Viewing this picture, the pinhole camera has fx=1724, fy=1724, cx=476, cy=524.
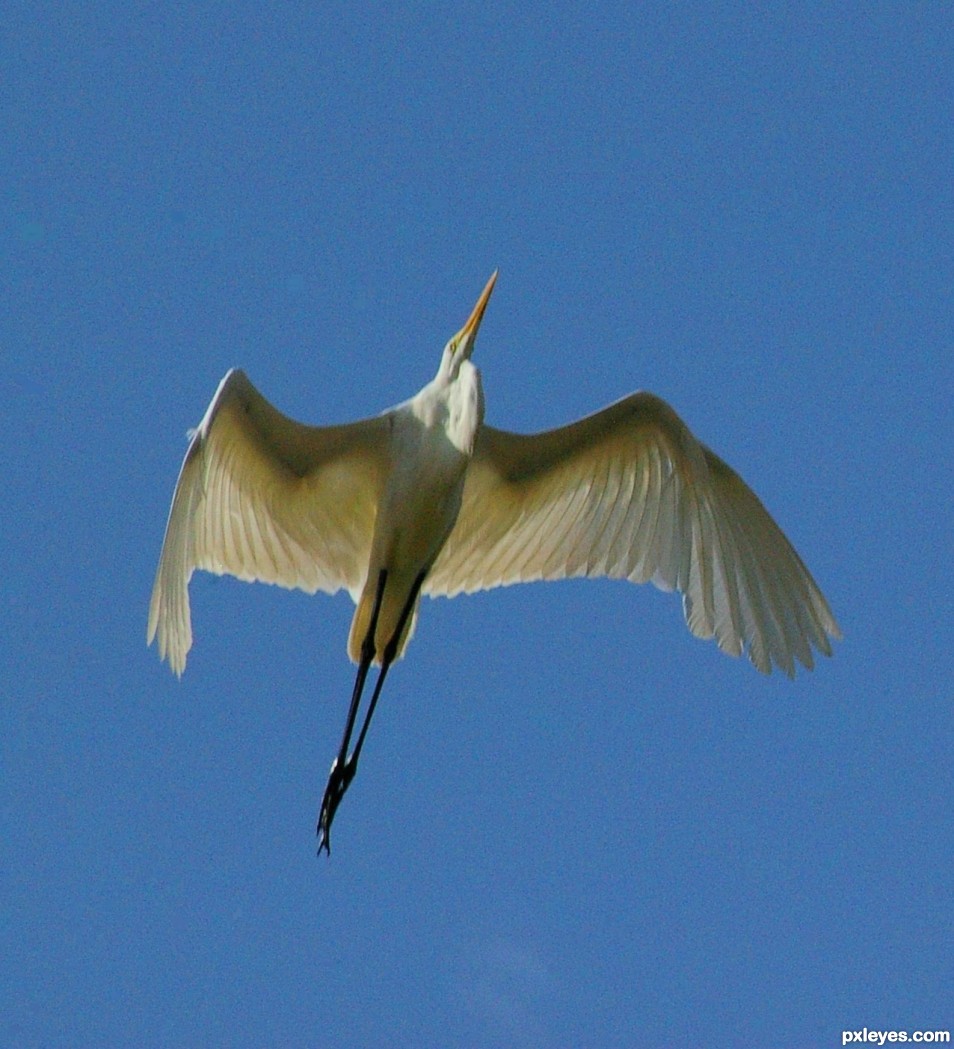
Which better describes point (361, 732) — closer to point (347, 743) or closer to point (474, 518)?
point (347, 743)

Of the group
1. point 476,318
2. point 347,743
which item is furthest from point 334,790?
point 476,318

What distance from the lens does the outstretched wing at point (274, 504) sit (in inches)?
313

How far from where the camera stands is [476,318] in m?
9.21

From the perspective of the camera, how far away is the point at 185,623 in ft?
25.8

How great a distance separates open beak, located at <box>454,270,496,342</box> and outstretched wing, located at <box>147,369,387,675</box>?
729 mm

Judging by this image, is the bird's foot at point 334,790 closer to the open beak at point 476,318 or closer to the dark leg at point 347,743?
the dark leg at point 347,743

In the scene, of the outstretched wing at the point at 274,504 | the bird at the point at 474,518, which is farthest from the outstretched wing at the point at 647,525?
the outstretched wing at the point at 274,504

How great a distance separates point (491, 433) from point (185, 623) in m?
2.12

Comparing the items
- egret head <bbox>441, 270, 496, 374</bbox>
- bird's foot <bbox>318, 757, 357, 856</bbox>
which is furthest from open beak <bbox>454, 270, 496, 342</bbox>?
bird's foot <bbox>318, 757, 357, 856</bbox>

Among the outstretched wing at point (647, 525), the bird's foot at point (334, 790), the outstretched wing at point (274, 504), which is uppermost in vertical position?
the outstretched wing at point (647, 525)

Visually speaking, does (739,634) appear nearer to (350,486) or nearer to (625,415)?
(625,415)

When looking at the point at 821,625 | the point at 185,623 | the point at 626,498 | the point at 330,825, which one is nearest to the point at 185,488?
the point at 185,623

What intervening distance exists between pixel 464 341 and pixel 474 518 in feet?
3.49

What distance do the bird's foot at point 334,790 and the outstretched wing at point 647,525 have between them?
3.99 ft
